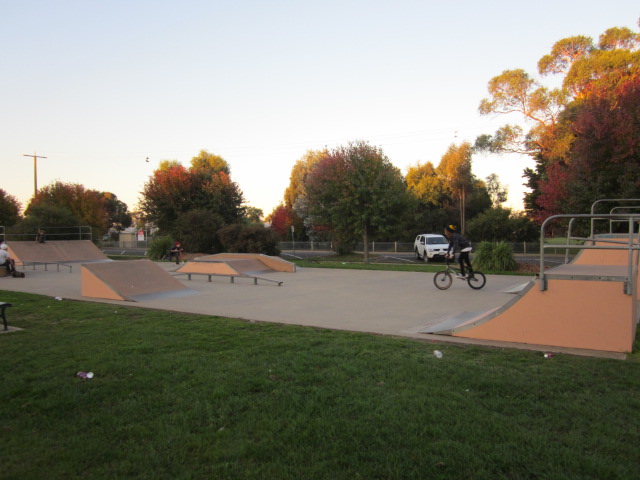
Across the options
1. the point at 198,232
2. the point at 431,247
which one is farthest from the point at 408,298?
the point at 198,232

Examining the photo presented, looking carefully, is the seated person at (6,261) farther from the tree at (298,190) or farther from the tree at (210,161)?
the tree at (210,161)

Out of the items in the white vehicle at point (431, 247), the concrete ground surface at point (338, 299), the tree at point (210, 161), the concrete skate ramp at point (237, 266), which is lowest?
the concrete ground surface at point (338, 299)

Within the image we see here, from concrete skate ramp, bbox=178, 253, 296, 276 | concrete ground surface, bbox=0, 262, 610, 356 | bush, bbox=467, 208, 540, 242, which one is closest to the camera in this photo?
concrete ground surface, bbox=0, 262, 610, 356

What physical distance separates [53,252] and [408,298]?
61.8 ft

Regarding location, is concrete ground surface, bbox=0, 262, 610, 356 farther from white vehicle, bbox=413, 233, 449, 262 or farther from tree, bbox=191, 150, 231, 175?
tree, bbox=191, 150, 231, 175

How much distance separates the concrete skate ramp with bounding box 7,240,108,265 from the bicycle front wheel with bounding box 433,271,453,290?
17.2 metres

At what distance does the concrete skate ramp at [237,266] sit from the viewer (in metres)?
16.1

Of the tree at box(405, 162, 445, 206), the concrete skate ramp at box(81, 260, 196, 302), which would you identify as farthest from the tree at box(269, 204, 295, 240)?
the concrete skate ramp at box(81, 260, 196, 302)

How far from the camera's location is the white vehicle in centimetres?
2737

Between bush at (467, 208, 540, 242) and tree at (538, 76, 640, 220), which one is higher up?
tree at (538, 76, 640, 220)

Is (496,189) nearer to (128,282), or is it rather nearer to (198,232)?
(198,232)

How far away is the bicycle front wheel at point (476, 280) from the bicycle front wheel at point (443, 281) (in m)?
0.50

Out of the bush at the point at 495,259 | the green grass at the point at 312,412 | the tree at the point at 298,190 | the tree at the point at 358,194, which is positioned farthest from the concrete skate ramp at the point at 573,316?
the tree at the point at 298,190

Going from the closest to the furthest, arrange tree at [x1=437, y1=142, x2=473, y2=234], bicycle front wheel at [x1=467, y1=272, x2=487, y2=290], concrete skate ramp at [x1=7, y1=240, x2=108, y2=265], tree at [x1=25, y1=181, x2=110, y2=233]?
bicycle front wheel at [x1=467, y1=272, x2=487, y2=290] → concrete skate ramp at [x1=7, y1=240, x2=108, y2=265] → tree at [x1=25, y1=181, x2=110, y2=233] → tree at [x1=437, y1=142, x2=473, y2=234]
